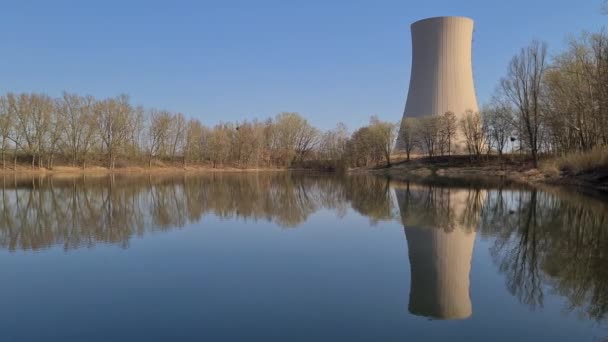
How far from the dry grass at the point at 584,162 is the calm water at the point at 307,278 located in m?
7.48

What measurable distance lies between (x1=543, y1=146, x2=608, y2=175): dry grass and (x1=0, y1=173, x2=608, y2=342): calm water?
7481 mm

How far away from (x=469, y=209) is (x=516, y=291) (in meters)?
7.38

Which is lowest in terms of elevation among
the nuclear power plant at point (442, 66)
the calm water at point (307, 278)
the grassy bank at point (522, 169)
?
the calm water at point (307, 278)

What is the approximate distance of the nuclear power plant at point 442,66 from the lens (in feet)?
98.6

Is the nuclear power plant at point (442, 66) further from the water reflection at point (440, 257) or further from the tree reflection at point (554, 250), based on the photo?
the water reflection at point (440, 257)

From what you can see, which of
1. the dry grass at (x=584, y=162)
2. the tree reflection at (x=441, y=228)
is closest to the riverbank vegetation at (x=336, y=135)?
the dry grass at (x=584, y=162)

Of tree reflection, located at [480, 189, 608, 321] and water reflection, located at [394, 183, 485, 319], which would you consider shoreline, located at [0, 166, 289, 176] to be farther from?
tree reflection, located at [480, 189, 608, 321]

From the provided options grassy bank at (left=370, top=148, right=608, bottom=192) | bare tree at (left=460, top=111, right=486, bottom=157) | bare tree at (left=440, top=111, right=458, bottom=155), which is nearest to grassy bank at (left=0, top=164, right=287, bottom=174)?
grassy bank at (left=370, top=148, right=608, bottom=192)

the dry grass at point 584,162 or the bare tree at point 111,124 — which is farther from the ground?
the bare tree at point 111,124

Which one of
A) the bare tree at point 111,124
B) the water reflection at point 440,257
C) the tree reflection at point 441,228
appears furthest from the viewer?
the bare tree at point 111,124

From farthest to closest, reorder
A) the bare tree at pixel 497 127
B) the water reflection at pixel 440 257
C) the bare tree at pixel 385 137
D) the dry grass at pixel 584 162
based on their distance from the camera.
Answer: the bare tree at pixel 385 137, the bare tree at pixel 497 127, the dry grass at pixel 584 162, the water reflection at pixel 440 257

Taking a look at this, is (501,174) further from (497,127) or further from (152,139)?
(152,139)

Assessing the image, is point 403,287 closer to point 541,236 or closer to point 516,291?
point 516,291

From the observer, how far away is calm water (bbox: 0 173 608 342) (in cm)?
375
